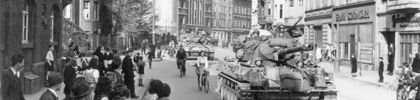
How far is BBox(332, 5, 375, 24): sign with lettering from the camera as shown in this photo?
30.0 metres

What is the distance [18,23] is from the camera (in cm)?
1490

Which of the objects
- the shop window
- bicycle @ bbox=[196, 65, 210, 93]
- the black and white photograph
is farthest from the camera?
the shop window

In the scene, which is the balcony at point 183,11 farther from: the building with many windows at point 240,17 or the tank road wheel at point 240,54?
the tank road wheel at point 240,54

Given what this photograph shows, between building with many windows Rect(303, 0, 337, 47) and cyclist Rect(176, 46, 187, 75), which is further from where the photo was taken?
building with many windows Rect(303, 0, 337, 47)

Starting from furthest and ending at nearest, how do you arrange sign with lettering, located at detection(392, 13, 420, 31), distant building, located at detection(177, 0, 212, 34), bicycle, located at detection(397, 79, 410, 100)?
distant building, located at detection(177, 0, 212, 34) → sign with lettering, located at detection(392, 13, 420, 31) → bicycle, located at detection(397, 79, 410, 100)

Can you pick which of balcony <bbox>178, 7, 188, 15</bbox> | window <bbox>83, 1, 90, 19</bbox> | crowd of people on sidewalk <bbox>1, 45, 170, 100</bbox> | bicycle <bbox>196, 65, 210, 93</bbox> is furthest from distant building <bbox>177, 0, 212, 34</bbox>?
crowd of people on sidewalk <bbox>1, 45, 170, 100</bbox>

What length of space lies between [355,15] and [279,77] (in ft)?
67.8

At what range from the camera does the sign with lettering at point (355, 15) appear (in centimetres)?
2995

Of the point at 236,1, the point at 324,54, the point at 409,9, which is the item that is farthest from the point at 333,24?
the point at 236,1

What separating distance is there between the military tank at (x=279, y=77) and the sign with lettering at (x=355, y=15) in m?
16.9

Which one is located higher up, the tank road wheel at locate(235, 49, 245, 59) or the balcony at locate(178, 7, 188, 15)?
the balcony at locate(178, 7, 188, 15)

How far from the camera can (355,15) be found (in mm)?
31734

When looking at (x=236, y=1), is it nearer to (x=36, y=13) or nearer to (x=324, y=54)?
(x=324, y=54)

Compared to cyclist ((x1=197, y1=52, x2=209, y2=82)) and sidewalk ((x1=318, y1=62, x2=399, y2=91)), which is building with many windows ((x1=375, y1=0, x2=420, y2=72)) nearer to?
sidewalk ((x1=318, y1=62, x2=399, y2=91))
